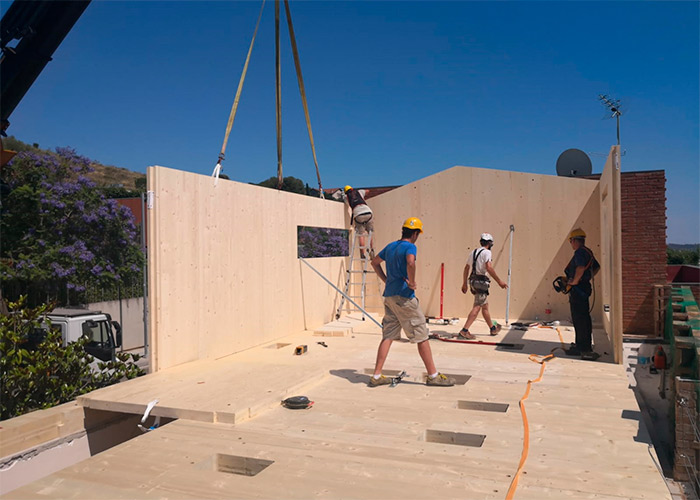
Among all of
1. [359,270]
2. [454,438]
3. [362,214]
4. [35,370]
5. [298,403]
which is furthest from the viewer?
[359,270]

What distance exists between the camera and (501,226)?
32.0ft

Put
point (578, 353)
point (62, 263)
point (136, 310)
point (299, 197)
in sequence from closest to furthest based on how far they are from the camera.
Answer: point (578, 353), point (299, 197), point (62, 263), point (136, 310)

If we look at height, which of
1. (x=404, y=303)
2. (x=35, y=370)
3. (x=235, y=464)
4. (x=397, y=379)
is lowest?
(x=235, y=464)

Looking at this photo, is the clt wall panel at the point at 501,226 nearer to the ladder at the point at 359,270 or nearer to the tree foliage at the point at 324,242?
the ladder at the point at 359,270

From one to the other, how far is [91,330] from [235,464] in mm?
6349

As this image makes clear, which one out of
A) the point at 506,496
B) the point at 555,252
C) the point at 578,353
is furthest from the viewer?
the point at 555,252

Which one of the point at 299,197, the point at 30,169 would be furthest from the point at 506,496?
the point at 30,169

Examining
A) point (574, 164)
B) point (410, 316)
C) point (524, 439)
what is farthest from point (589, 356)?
point (574, 164)

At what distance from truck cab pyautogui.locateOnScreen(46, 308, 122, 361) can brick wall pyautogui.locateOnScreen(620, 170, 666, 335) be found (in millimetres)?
9289

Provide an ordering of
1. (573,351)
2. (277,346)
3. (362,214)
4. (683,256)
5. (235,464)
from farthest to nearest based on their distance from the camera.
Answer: (683,256) → (362,214) → (277,346) → (573,351) → (235,464)

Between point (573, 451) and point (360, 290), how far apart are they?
7130 mm

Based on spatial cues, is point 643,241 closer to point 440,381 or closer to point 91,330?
point 440,381

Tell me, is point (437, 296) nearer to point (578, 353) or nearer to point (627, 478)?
point (578, 353)

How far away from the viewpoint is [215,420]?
4258 millimetres
